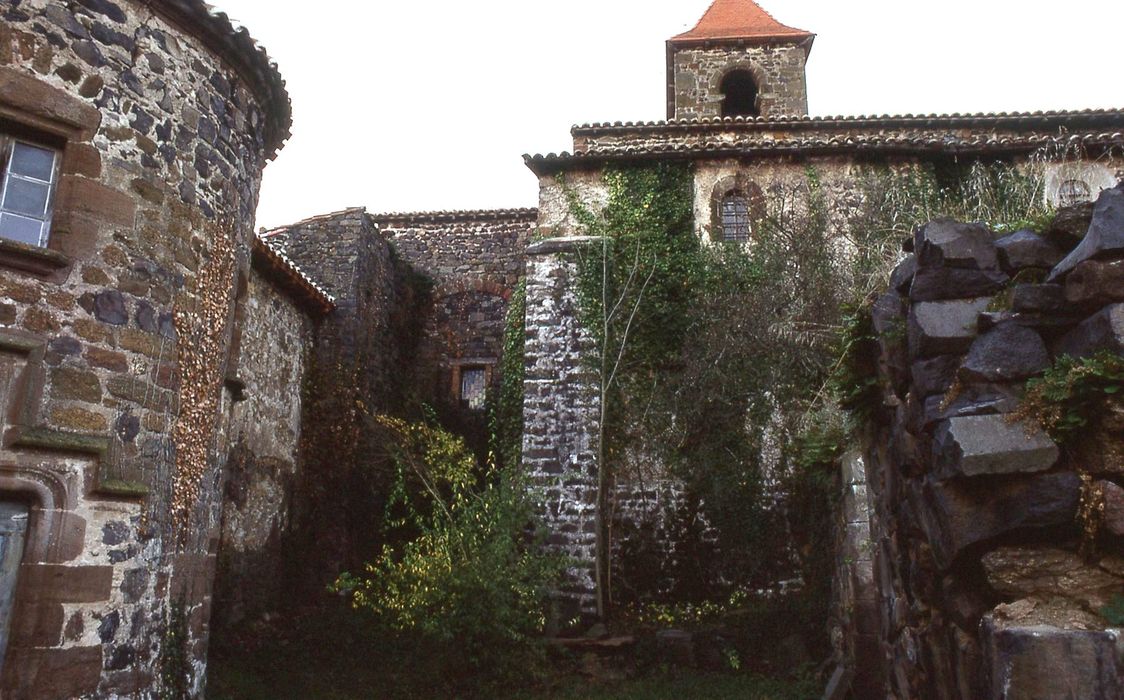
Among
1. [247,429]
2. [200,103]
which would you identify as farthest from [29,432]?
[247,429]

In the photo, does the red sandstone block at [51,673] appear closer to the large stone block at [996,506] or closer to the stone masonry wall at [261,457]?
the stone masonry wall at [261,457]

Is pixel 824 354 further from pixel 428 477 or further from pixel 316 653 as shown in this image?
pixel 316 653

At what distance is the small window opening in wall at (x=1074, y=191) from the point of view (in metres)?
12.3

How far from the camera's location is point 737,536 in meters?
11.4

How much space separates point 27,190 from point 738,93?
56.4 feet

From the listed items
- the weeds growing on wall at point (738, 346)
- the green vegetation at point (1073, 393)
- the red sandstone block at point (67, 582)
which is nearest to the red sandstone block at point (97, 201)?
the red sandstone block at point (67, 582)

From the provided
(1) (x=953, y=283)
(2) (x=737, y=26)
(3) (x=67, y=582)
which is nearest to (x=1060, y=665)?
(1) (x=953, y=283)

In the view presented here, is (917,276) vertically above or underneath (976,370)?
above

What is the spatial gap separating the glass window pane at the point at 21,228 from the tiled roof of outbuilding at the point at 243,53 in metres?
1.94

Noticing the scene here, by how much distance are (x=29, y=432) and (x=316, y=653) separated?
6.03m

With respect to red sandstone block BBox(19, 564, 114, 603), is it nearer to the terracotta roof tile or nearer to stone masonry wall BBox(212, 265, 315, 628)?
stone masonry wall BBox(212, 265, 315, 628)

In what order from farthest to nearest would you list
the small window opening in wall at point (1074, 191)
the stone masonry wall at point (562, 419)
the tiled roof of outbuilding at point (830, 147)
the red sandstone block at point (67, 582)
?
the tiled roof of outbuilding at point (830, 147), the small window opening in wall at point (1074, 191), the stone masonry wall at point (562, 419), the red sandstone block at point (67, 582)

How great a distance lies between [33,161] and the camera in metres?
5.67

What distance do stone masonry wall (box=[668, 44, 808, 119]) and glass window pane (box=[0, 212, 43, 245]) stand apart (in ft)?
49.8
